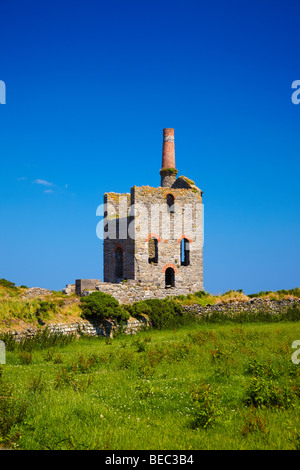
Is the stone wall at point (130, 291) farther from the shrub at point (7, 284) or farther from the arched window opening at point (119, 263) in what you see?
the shrub at point (7, 284)

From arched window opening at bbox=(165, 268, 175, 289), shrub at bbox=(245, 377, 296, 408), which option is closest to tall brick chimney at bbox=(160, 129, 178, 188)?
arched window opening at bbox=(165, 268, 175, 289)

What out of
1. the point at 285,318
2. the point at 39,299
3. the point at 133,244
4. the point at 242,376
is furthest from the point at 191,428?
the point at 133,244

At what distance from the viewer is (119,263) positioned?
3067 centimetres

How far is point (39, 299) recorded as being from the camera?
64.4 feet

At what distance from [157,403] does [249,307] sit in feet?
58.1

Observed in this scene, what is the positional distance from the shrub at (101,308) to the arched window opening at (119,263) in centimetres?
954

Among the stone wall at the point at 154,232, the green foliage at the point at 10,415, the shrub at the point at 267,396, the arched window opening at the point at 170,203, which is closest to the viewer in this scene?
the green foliage at the point at 10,415

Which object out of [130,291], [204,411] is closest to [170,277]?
[130,291]

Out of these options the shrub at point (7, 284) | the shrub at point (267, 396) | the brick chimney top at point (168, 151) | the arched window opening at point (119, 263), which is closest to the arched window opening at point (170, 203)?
the arched window opening at point (119, 263)

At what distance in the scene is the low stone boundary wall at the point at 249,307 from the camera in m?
24.3
